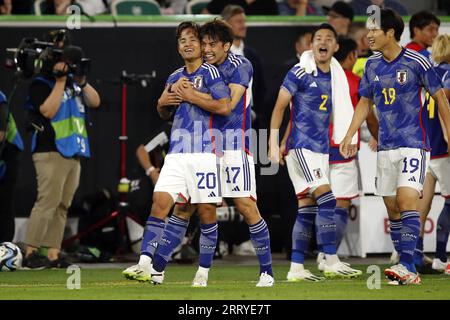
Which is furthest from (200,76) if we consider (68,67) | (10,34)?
(10,34)

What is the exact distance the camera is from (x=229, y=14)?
45.0 feet

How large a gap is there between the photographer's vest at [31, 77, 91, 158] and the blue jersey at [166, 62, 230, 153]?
3.25 meters

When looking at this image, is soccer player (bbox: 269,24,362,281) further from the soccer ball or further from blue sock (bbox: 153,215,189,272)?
the soccer ball

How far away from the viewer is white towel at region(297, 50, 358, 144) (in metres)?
10.9

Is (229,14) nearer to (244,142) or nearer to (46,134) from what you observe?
(46,134)

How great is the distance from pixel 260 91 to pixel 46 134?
2987 mm

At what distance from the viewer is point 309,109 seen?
10703mm

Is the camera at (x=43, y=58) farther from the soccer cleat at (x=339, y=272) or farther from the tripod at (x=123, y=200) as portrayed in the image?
the soccer cleat at (x=339, y=272)

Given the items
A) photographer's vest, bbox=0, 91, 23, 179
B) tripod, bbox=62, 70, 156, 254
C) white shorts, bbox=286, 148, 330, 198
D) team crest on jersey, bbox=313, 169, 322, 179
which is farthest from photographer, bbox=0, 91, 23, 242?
team crest on jersey, bbox=313, 169, 322, 179

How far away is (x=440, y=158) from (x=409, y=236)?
2.18 metres

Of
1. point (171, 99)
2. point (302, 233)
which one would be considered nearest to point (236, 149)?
point (171, 99)

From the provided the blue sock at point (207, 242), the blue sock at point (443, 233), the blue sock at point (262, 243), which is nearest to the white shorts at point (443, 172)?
the blue sock at point (443, 233)

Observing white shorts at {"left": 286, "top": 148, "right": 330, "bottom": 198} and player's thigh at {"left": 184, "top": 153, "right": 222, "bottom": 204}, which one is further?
white shorts at {"left": 286, "top": 148, "right": 330, "bottom": 198}

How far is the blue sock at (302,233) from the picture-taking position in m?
10.6
